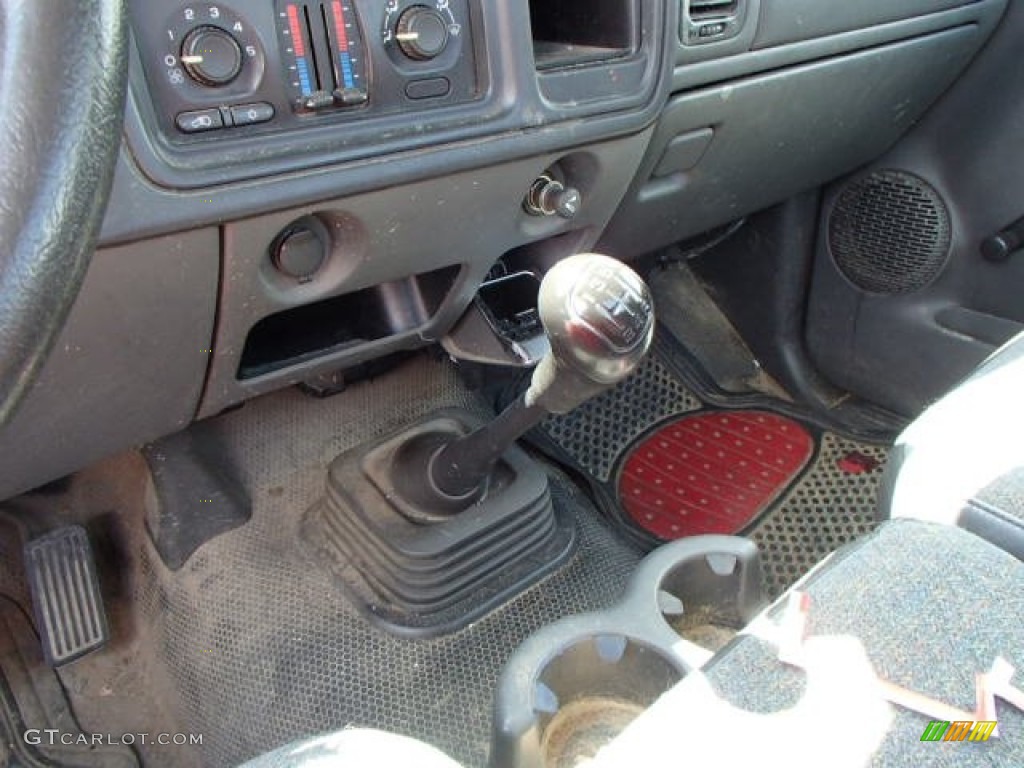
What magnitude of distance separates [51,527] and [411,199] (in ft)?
2.46

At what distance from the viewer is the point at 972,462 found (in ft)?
2.78

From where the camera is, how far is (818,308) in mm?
1816

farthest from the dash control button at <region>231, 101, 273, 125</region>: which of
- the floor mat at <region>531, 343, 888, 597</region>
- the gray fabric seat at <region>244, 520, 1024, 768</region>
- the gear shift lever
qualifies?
the floor mat at <region>531, 343, 888, 597</region>

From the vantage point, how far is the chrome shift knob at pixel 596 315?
2.66ft

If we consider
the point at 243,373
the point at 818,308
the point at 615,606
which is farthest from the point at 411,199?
the point at 818,308

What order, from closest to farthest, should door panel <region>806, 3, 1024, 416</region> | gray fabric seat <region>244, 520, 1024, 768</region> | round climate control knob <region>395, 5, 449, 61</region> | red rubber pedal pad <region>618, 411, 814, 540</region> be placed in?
gray fabric seat <region>244, 520, 1024, 768</region>, round climate control knob <region>395, 5, 449, 61</region>, door panel <region>806, 3, 1024, 416</region>, red rubber pedal pad <region>618, 411, 814, 540</region>

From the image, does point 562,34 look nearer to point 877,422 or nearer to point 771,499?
point 771,499

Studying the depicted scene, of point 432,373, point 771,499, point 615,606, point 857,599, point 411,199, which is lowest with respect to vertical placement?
point 771,499

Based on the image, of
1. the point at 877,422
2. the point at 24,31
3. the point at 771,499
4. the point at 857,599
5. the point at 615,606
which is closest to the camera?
the point at 24,31

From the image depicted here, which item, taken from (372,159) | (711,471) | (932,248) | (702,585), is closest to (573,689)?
(702,585)

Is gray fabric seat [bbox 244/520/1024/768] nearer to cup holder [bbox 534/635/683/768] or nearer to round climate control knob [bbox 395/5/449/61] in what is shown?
cup holder [bbox 534/635/683/768]

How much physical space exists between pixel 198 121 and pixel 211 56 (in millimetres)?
51

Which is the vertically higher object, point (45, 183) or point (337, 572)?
point (45, 183)

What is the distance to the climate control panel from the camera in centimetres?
76
